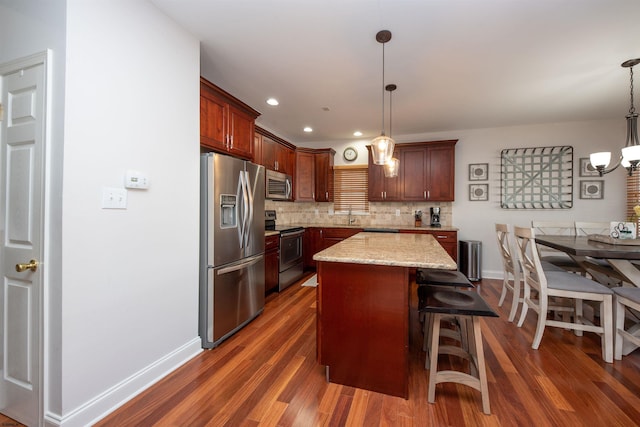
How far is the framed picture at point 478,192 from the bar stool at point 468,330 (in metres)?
3.32

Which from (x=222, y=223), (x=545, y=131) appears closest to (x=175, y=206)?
(x=222, y=223)

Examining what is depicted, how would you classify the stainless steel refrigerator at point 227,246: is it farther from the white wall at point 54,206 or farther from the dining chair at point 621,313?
the dining chair at point 621,313

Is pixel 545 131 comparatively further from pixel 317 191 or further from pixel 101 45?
pixel 101 45

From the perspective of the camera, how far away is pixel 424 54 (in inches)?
91.7

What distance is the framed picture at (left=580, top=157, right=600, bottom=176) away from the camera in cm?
A: 404

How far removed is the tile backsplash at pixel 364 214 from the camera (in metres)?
4.73

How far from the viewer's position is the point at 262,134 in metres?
3.83

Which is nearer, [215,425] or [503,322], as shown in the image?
[215,425]

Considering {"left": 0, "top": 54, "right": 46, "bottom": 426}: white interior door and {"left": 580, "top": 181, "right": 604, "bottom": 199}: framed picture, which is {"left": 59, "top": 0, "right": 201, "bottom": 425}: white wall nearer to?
{"left": 0, "top": 54, "right": 46, "bottom": 426}: white interior door

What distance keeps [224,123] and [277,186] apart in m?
1.78

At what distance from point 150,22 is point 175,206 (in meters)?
1.23

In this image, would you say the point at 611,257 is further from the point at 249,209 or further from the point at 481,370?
the point at 249,209

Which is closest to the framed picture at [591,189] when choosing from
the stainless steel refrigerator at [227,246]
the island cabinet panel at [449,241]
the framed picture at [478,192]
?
the framed picture at [478,192]

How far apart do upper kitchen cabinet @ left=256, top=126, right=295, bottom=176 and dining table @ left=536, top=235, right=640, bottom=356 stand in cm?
349
